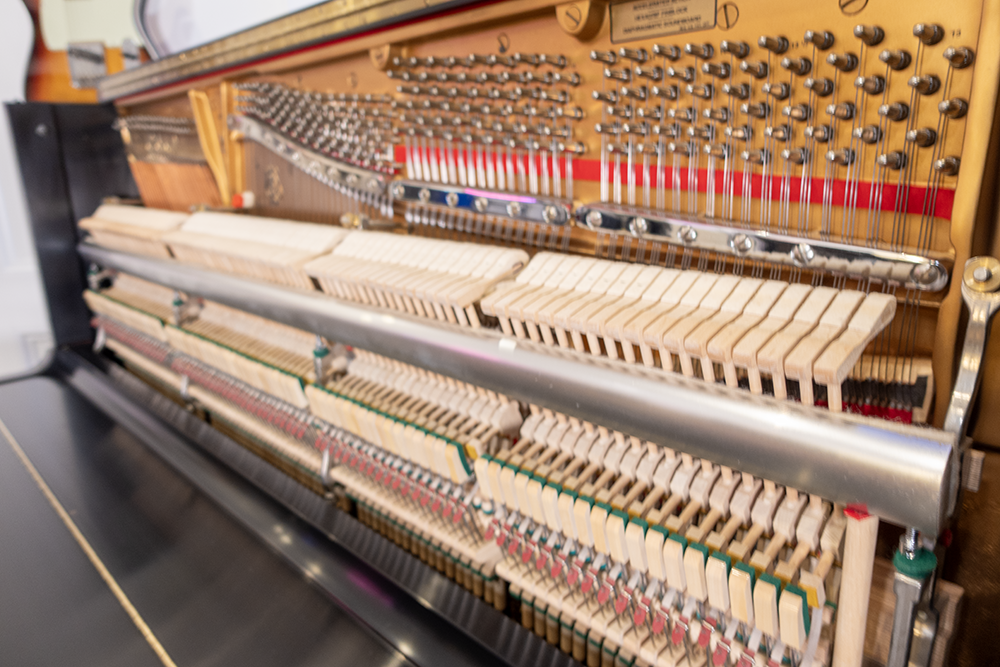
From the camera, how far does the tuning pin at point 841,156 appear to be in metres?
1.07

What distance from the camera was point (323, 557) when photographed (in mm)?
1791

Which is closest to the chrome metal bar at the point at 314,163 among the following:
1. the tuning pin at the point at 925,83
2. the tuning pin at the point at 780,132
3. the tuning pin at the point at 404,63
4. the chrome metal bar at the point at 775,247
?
the tuning pin at the point at 404,63

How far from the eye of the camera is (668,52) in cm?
125

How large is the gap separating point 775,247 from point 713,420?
1.24 feet

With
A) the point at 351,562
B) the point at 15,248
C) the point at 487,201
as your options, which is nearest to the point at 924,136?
the point at 487,201

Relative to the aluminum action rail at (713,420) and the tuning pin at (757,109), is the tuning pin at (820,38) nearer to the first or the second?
the tuning pin at (757,109)

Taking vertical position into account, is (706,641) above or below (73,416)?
above

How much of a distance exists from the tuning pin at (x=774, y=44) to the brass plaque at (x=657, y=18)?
0.50ft

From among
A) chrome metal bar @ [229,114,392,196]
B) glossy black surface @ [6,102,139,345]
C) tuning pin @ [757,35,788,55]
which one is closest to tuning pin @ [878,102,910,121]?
tuning pin @ [757,35,788,55]

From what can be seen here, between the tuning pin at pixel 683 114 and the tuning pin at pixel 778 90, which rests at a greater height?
the tuning pin at pixel 778 90

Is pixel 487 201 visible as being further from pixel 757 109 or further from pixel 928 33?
pixel 928 33

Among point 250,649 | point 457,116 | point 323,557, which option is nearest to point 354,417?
point 323,557

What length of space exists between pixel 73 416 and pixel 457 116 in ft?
8.51

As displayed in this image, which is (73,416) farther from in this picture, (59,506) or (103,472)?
(59,506)
